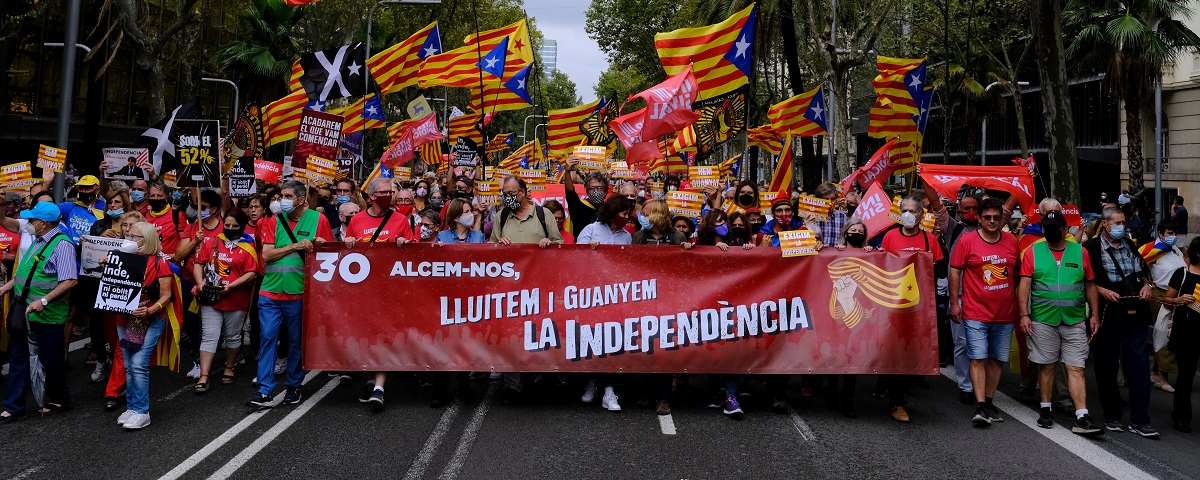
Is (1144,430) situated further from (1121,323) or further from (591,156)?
(591,156)

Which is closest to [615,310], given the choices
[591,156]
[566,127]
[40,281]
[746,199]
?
[746,199]

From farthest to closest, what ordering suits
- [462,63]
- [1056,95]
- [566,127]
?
[566,127]
[462,63]
[1056,95]

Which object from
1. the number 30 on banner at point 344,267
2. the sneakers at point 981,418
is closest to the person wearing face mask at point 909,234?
the sneakers at point 981,418

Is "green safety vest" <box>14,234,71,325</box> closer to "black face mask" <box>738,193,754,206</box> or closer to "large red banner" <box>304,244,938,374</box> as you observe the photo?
"large red banner" <box>304,244,938,374</box>

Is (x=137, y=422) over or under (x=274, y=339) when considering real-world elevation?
under

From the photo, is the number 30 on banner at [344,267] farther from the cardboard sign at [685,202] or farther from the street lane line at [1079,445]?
the cardboard sign at [685,202]

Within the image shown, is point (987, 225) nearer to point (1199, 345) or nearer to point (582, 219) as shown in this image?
point (1199, 345)

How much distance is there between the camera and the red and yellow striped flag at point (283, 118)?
51.0 feet

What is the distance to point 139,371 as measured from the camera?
6.95 meters

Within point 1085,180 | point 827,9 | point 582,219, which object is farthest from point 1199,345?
point 1085,180

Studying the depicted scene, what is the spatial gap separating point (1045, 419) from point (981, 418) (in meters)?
0.49

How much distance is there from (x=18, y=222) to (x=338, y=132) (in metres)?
5.27

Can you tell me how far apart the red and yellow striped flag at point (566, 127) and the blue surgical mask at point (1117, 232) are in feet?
43.3

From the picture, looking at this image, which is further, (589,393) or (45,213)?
(589,393)
